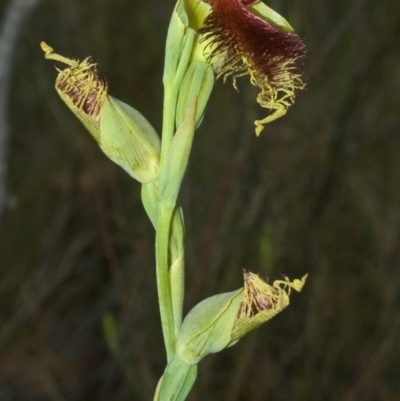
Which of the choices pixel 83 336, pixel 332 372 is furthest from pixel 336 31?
pixel 83 336

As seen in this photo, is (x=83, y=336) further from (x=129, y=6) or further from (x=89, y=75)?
(x=89, y=75)

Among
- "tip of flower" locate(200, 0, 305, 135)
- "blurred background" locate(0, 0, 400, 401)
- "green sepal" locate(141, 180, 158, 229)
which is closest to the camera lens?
"tip of flower" locate(200, 0, 305, 135)

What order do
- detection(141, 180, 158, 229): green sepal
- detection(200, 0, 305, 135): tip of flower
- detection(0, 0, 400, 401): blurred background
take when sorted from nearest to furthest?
detection(200, 0, 305, 135): tip of flower, detection(141, 180, 158, 229): green sepal, detection(0, 0, 400, 401): blurred background

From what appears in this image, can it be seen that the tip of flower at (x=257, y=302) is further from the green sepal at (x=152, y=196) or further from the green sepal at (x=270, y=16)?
the green sepal at (x=270, y=16)

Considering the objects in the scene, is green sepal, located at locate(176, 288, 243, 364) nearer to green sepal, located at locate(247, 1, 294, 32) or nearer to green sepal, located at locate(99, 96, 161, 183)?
green sepal, located at locate(99, 96, 161, 183)

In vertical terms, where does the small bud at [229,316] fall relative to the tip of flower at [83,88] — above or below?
below

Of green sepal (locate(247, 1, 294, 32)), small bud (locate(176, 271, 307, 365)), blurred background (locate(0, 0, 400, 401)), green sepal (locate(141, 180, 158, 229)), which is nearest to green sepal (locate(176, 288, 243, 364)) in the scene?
small bud (locate(176, 271, 307, 365))

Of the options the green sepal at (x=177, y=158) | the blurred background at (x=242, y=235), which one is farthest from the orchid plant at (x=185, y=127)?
the blurred background at (x=242, y=235)

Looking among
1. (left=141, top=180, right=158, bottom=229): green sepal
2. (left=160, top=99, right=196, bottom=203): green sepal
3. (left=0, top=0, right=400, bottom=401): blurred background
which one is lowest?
(left=0, top=0, right=400, bottom=401): blurred background
